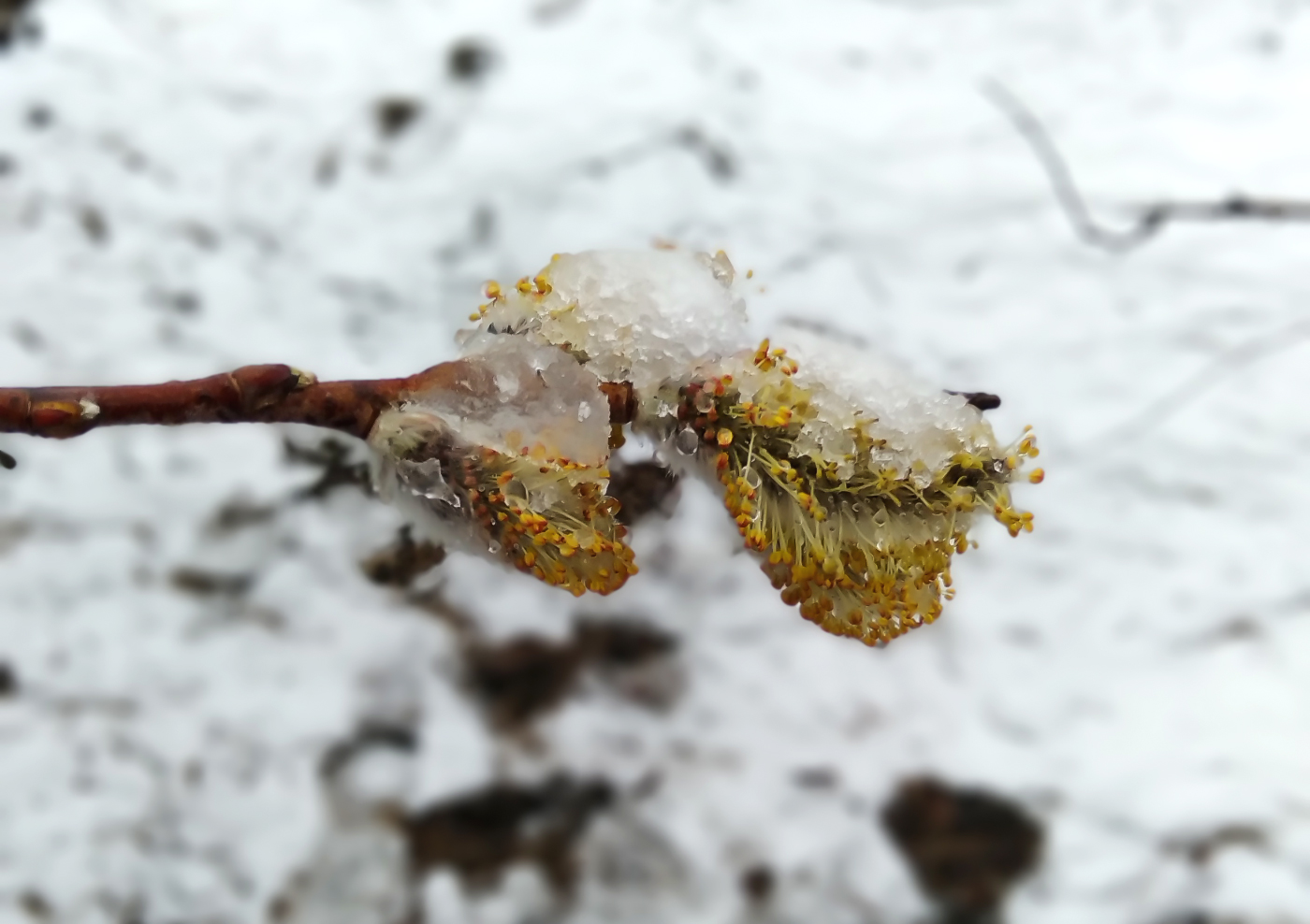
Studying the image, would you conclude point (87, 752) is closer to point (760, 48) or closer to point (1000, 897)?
point (1000, 897)

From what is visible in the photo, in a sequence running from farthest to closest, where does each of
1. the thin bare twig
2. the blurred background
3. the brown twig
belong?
the thin bare twig, the blurred background, the brown twig

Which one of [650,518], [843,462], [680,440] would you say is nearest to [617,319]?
[680,440]

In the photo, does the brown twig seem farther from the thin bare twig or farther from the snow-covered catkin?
the thin bare twig

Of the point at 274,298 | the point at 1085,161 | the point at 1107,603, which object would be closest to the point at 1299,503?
the point at 1107,603

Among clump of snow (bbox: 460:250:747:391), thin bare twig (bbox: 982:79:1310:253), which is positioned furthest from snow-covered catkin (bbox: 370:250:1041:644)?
thin bare twig (bbox: 982:79:1310:253)

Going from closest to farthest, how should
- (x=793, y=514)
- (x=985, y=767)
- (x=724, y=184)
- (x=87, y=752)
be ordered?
(x=793, y=514), (x=87, y=752), (x=985, y=767), (x=724, y=184)

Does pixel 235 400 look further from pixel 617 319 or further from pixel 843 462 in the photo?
pixel 843 462

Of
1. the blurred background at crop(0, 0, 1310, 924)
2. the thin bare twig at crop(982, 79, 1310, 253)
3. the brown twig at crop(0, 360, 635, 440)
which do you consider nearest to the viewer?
the brown twig at crop(0, 360, 635, 440)
